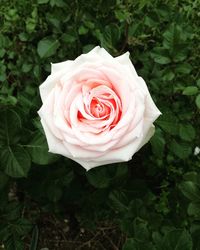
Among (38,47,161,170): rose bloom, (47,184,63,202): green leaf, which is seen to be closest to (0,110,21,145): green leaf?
(38,47,161,170): rose bloom

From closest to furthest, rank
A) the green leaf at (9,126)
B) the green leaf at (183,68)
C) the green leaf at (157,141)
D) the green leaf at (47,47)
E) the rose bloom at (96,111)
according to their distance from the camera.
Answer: the rose bloom at (96,111) → the green leaf at (9,126) → the green leaf at (157,141) → the green leaf at (183,68) → the green leaf at (47,47)

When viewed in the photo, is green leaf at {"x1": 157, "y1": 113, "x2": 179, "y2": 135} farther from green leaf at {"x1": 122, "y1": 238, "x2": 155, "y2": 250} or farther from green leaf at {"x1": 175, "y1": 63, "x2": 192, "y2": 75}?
green leaf at {"x1": 122, "y1": 238, "x2": 155, "y2": 250}

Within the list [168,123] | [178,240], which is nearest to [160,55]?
[168,123]

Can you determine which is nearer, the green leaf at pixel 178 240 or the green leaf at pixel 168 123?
the green leaf at pixel 178 240

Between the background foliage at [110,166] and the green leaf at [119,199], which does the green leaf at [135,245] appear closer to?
the background foliage at [110,166]

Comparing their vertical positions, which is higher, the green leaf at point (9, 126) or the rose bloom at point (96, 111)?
the rose bloom at point (96, 111)

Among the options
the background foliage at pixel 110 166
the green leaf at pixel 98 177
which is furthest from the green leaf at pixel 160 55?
the green leaf at pixel 98 177

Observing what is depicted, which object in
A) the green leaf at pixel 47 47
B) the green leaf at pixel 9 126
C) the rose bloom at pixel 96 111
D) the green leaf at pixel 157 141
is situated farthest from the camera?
the green leaf at pixel 47 47
